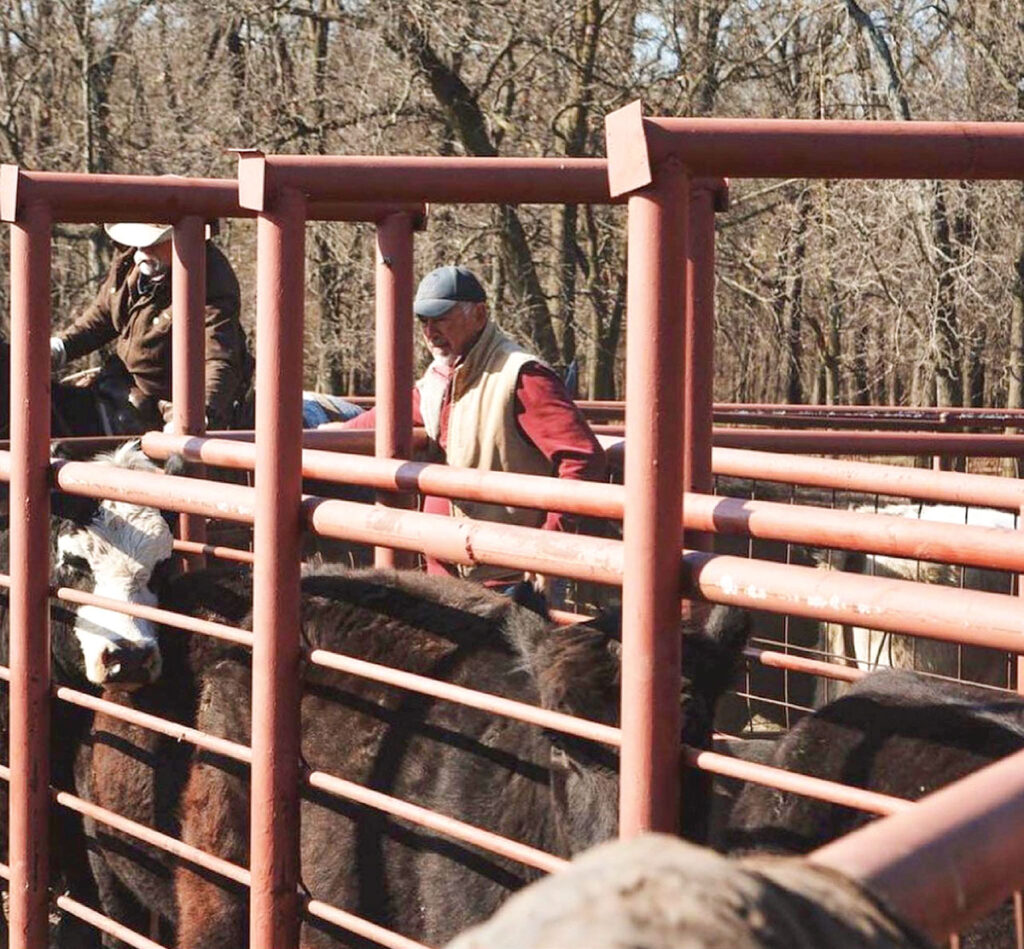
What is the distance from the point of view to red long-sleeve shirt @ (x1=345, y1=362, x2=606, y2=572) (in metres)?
4.75

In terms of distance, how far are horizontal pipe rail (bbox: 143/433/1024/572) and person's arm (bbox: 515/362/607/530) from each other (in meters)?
1.36

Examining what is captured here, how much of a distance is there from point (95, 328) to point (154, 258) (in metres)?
1.03

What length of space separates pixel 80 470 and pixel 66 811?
1011mm

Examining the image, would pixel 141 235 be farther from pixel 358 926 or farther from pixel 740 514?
pixel 740 514

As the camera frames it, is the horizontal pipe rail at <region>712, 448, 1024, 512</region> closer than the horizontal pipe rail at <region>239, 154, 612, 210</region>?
No

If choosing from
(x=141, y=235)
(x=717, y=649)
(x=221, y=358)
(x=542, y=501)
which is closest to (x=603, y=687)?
(x=717, y=649)

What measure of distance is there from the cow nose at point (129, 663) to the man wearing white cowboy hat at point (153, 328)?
2.83m

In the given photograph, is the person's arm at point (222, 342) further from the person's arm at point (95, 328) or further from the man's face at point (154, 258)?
the person's arm at point (95, 328)

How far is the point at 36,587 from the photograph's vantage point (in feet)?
12.9

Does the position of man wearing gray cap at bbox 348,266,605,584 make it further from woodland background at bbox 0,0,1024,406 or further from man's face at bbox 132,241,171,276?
woodland background at bbox 0,0,1024,406

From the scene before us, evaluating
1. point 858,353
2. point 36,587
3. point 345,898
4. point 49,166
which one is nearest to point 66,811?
point 36,587

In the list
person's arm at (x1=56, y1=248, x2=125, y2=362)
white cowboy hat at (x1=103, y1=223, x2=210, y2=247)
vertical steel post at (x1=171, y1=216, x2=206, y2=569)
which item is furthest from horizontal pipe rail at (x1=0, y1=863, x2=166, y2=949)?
person's arm at (x1=56, y1=248, x2=125, y2=362)

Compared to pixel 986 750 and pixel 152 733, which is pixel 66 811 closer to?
pixel 152 733

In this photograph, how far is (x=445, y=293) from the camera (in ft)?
16.9
